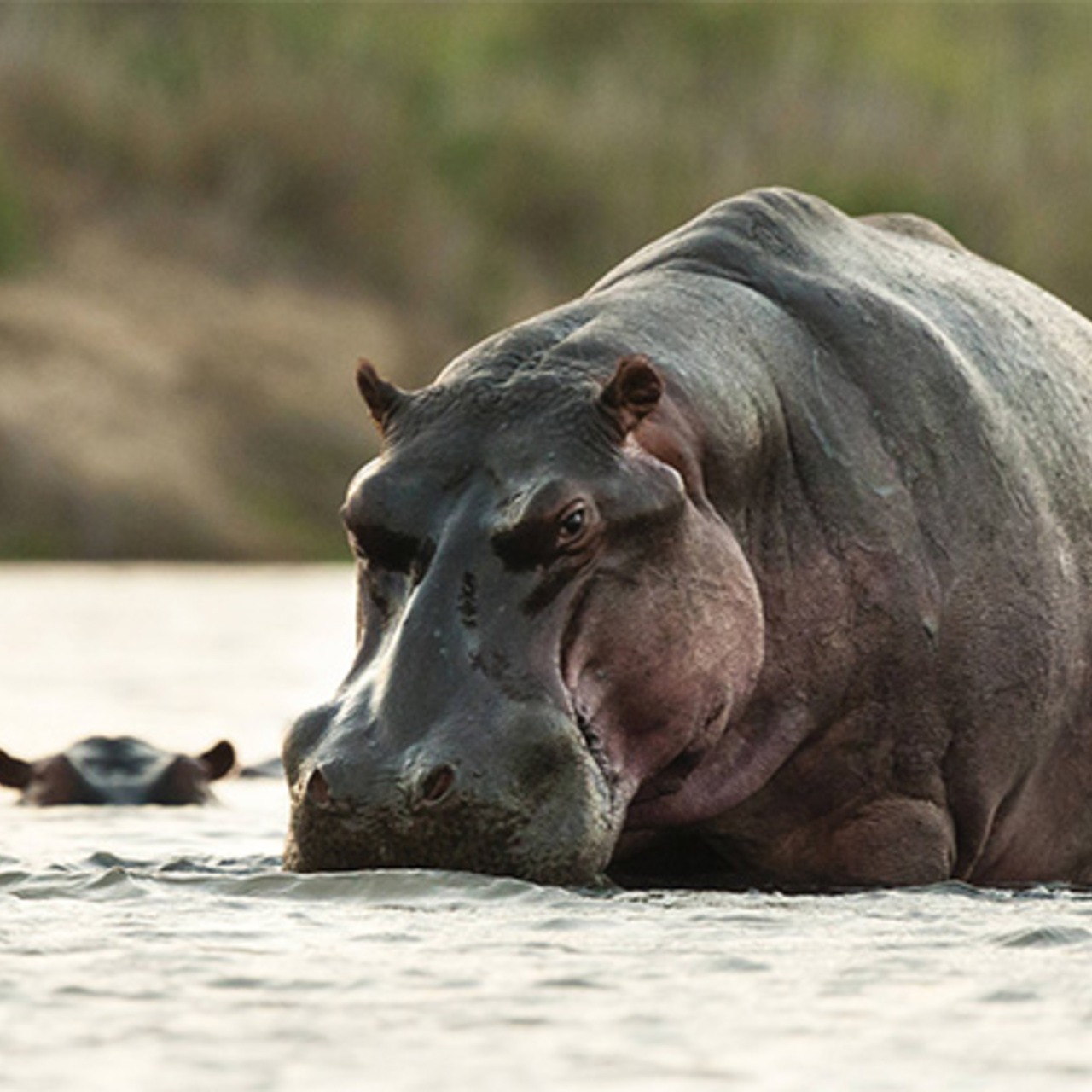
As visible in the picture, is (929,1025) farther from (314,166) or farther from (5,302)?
(314,166)

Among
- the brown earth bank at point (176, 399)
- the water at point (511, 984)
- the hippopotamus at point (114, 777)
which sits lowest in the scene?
the water at point (511, 984)

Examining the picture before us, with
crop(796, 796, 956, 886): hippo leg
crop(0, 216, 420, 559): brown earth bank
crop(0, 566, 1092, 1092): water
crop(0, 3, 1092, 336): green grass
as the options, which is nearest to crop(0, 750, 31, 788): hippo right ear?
crop(0, 566, 1092, 1092): water

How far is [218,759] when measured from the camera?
368 inches

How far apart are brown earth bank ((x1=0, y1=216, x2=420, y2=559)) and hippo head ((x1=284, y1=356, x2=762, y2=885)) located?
16.4 meters

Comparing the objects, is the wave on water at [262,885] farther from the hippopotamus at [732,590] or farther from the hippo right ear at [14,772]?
the hippo right ear at [14,772]

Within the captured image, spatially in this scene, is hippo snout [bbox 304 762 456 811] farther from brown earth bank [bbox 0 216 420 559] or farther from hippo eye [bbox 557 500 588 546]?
brown earth bank [bbox 0 216 420 559]

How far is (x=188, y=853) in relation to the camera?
751 centimetres

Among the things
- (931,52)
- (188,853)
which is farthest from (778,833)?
(931,52)

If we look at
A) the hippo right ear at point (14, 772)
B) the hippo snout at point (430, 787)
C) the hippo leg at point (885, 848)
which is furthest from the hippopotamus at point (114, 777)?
the hippo snout at point (430, 787)

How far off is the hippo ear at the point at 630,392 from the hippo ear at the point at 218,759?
3666 mm

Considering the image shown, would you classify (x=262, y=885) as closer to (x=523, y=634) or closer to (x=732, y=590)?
(x=523, y=634)

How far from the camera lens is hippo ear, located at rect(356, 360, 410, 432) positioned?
235 inches

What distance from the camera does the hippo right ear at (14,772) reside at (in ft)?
29.9

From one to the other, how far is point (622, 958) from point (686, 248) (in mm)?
2110
